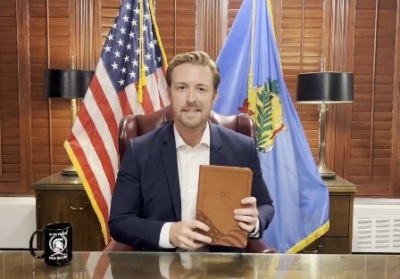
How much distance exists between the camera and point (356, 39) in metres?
2.89

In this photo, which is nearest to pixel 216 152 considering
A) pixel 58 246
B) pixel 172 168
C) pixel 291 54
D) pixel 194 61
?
pixel 172 168

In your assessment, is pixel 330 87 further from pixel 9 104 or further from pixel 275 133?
pixel 9 104

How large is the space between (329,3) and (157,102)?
4.86 ft

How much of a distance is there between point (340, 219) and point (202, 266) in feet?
5.11

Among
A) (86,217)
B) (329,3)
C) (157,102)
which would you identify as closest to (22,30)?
(157,102)

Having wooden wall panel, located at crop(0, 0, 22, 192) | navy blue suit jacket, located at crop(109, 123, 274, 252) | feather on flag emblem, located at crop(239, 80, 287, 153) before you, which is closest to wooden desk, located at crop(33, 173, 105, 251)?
wooden wall panel, located at crop(0, 0, 22, 192)

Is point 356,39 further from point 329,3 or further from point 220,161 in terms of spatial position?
point 220,161

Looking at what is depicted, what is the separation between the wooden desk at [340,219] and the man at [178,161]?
0.96m

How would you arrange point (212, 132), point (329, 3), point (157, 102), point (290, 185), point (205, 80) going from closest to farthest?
point (205, 80) < point (212, 132) < point (290, 185) < point (157, 102) < point (329, 3)

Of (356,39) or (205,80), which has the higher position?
(356,39)

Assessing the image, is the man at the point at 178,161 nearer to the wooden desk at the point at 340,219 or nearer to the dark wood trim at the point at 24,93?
the wooden desk at the point at 340,219

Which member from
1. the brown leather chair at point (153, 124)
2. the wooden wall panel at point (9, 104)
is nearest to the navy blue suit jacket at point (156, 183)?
the brown leather chair at point (153, 124)

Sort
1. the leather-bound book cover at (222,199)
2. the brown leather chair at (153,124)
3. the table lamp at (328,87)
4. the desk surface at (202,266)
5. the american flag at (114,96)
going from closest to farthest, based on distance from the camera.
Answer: the desk surface at (202,266) < the leather-bound book cover at (222,199) < the brown leather chair at (153,124) < the american flag at (114,96) < the table lamp at (328,87)

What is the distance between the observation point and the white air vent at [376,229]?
2879mm
